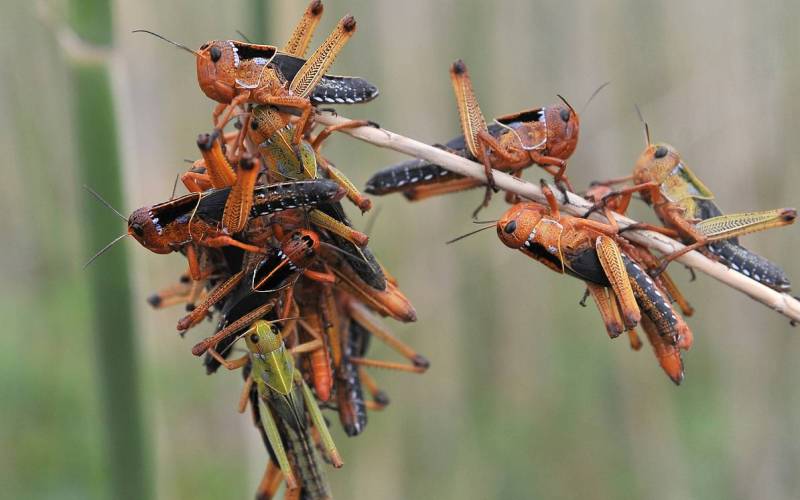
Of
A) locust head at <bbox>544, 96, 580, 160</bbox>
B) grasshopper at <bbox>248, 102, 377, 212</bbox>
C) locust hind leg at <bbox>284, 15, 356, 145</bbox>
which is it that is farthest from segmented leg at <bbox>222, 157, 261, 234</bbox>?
locust head at <bbox>544, 96, 580, 160</bbox>

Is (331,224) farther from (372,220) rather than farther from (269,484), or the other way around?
(269,484)

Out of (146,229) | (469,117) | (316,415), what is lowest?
(316,415)

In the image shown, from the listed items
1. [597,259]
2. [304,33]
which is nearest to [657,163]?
[597,259]

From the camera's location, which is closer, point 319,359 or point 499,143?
point 319,359

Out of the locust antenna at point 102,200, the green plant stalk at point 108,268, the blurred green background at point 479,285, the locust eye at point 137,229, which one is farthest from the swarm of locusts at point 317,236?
the blurred green background at point 479,285

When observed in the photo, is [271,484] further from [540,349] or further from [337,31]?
[540,349]

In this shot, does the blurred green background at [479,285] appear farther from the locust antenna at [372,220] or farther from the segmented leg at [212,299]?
the segmented leg at [212,299]

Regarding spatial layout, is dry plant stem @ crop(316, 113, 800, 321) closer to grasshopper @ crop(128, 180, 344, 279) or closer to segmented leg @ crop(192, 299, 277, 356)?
grasshopper @ crop(128, 180, 344, 279)
